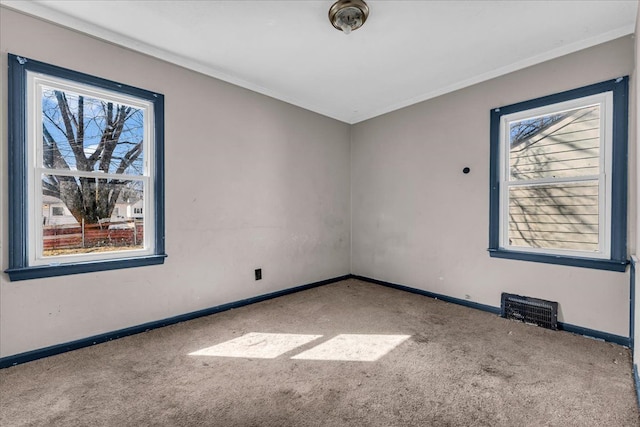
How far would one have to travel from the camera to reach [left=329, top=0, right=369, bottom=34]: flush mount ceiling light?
1961 millimetres

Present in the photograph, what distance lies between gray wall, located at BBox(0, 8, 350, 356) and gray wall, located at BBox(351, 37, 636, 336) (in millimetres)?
524

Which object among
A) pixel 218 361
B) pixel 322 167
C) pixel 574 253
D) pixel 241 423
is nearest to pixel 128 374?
pixel 218 361

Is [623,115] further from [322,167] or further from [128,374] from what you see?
[128,374]

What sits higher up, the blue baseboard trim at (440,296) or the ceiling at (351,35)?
the ceiling at (351,35)

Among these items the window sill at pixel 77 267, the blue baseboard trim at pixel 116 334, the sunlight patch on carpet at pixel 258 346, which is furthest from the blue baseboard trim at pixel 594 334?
the window sill at pixel 77 267

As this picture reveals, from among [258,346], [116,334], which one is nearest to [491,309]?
[258,346]

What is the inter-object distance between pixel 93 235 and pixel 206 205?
0.97 meters

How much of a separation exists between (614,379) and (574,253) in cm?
111

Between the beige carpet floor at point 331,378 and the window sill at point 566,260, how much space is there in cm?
62

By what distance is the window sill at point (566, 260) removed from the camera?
2.31 meters

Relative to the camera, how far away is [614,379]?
Answer: 183 cm

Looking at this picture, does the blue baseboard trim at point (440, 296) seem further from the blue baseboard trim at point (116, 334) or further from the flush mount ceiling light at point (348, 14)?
the flush mount ceiling light at point (348, 14)

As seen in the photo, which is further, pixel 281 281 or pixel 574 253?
pixel 281 281

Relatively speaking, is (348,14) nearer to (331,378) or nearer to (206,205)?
(206,205)
